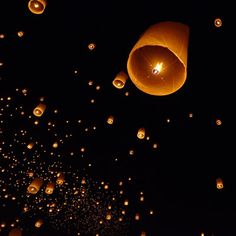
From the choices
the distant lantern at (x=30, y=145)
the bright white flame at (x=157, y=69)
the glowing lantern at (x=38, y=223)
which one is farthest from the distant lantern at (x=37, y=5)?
the glowing lantern at (x=38, y=223)

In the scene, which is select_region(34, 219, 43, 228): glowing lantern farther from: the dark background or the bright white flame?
the bright white flame

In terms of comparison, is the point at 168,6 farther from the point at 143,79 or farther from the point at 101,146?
the point at 101,146

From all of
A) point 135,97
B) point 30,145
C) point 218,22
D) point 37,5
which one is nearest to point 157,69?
point 37,5

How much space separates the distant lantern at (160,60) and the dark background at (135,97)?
1567 mm

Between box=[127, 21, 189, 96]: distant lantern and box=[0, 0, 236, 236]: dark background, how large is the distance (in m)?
1.57

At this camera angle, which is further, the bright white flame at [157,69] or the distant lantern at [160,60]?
the bright white flame at [157,69]

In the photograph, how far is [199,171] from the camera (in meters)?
5.75

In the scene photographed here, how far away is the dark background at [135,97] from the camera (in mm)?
3729

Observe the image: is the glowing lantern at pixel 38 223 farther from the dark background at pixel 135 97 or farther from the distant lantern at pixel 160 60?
the distant lantern at pixel 160 60

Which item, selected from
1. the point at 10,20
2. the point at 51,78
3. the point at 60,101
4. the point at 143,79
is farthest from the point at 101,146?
the point at 143,79

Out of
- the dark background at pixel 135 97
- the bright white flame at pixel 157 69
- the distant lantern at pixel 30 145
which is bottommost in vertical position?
the distant lantern at pixel 30 145

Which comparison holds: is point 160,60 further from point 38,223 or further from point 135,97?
point 38,223

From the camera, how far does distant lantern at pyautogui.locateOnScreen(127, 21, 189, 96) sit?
1.76m

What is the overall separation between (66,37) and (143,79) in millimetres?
2504
